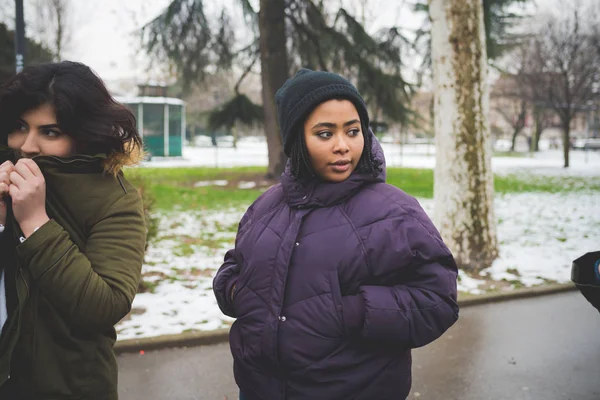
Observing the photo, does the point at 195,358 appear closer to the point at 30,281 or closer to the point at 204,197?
the point at 30,281

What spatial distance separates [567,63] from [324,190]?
2929 cm

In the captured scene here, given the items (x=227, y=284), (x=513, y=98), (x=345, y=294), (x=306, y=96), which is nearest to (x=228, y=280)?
(x=227, y=284)

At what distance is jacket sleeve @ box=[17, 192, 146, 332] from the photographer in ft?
4.56

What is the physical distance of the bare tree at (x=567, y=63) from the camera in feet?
83.2

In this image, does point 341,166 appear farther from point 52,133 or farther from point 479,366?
point 479,366

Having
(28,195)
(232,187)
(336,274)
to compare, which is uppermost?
(28,195)

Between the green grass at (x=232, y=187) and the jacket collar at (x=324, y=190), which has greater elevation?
the jacket collar at (x=324, y=190)

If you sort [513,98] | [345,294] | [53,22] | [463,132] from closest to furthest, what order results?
1. [345,294]
2. [463,132]
3. [53,22]
4. [513,98]

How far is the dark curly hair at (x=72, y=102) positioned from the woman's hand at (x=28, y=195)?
0.19m

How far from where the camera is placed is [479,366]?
157 inches

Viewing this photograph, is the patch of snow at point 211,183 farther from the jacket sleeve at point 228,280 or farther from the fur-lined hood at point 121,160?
the fur-lined hood at point 121,160

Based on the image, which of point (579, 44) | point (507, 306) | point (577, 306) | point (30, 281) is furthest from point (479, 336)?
point (579, 44)

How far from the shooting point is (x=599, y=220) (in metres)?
10.4

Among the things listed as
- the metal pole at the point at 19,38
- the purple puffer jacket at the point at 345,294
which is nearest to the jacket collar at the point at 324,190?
the purple puffer jacket at the point at 345,294
